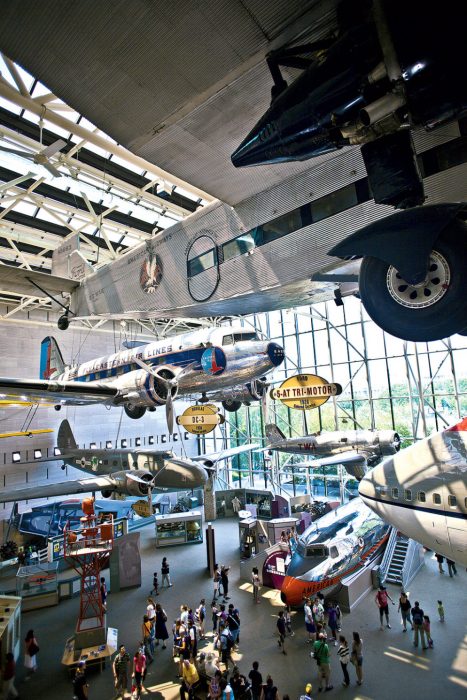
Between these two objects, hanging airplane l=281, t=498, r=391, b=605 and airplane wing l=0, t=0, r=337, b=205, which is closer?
airplane wing l=0, t=0, r=337, b=205

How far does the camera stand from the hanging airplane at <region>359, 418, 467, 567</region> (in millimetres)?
6004

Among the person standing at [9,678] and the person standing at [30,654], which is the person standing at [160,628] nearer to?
the person standing at [30,654]

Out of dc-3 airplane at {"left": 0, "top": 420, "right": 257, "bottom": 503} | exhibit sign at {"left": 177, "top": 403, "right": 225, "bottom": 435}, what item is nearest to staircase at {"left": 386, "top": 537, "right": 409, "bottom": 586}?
dc-3 airplane at {"left": 0, "top": 420, "right": 257, "bottom": 503}

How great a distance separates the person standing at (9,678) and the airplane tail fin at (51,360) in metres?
12.5

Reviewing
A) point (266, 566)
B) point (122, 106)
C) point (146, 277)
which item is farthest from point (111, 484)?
point (122, 106)

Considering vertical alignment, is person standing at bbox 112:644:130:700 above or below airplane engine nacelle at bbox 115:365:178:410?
below

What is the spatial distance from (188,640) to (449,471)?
741 cm

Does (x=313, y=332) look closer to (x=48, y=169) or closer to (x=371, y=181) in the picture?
(x=48, y=169)

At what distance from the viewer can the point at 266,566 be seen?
45.2ft

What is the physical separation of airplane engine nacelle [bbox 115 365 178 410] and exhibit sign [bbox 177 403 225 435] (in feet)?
3.00

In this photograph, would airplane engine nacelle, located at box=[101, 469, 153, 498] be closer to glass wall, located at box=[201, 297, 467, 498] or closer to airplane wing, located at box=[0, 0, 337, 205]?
glass wall, located at box=[201, 297, 467, 498]

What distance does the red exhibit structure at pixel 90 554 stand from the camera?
1018cm

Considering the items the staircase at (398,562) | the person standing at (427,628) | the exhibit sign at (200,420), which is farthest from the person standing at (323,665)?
the exhibit sign at (200,420)

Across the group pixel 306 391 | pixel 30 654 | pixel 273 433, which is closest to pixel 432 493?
pixel 306 391
